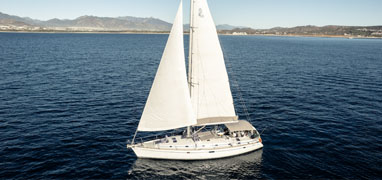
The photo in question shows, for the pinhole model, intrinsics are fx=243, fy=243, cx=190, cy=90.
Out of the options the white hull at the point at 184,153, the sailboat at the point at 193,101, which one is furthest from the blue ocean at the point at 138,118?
the sailboat at the point at 193,101

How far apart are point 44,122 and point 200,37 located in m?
28.9

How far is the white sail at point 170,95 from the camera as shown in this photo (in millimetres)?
26109

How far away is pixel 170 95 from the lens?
2748cm

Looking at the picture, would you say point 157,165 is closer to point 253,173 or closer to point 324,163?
point 253,173

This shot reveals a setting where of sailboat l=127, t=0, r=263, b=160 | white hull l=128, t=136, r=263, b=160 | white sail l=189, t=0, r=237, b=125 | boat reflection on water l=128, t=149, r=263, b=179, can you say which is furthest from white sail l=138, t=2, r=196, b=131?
boat reflection on water l=128, t=149, r=263, b=179

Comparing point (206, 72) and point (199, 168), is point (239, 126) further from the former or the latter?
point (206, 72)

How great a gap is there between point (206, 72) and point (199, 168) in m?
11.0

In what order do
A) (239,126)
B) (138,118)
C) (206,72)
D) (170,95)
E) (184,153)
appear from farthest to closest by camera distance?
(138,118)
(239,126)
(206,72)
(184,153)
(170,95)

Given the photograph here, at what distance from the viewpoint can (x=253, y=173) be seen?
27.1 metres

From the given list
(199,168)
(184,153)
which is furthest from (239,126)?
(184,153)

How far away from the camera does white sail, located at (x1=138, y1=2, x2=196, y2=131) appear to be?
1028 inches

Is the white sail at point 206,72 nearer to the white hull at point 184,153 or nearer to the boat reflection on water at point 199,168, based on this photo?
the white hull at point 184,153

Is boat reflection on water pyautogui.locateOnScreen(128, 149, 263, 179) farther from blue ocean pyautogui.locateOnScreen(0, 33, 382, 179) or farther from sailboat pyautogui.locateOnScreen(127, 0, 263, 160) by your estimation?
sailboat pyautogui.locateOnScreen(127, 0, 263, 160)

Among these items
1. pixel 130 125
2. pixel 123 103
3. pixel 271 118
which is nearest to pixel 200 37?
pixel 130 125
